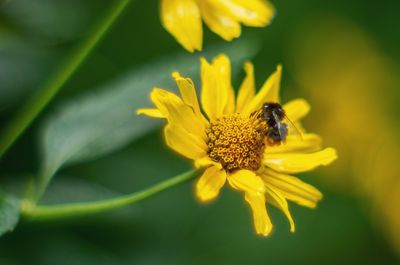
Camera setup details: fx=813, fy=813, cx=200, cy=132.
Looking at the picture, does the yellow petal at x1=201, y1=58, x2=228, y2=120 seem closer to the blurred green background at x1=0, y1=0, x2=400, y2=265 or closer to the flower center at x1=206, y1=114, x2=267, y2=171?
the flower center at x1=206, y1=114, x2=267, y2=171

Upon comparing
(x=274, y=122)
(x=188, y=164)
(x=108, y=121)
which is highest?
(x=274, y=122)

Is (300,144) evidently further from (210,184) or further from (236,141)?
(210,184)

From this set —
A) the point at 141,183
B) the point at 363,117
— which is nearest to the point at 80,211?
the point at 141,183

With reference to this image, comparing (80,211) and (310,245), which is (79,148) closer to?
(80,211)

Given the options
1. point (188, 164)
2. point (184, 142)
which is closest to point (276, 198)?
point (184, 142)

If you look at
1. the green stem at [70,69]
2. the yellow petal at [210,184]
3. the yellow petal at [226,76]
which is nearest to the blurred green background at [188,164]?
the green stem at [70,69]

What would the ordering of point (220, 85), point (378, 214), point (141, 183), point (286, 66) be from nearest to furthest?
point (220, 85) < point (141, 183) < point (378, 214) < point (286, 66)

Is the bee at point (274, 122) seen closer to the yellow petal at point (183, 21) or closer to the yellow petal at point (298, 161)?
the yellow petal at point (298, 161)
